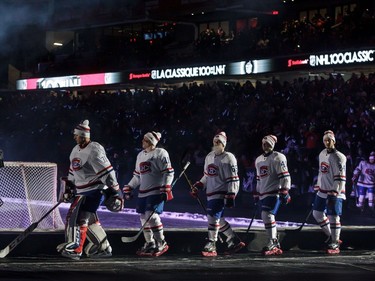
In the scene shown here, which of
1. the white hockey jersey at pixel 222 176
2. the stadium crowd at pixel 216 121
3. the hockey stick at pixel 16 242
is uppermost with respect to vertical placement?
the stadium crowd at pixel 216 121

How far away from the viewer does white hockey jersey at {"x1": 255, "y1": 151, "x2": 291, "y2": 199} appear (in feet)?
44.9

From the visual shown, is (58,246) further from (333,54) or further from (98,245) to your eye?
(333,54)

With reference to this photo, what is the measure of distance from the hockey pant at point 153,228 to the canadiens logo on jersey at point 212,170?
1.13 meters

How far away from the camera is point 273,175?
13.8 m

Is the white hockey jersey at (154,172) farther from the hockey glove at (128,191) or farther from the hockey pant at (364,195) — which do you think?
the hockey pant at (364,195)

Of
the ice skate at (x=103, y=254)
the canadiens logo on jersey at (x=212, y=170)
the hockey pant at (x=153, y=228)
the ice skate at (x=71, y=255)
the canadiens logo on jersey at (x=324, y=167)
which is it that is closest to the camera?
the ice skate at (x=71, y=255)

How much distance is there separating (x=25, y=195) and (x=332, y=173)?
527 cm

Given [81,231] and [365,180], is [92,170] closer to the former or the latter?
[81,231]

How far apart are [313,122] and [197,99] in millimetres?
7162

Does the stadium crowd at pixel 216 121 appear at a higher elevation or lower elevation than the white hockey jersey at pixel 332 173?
higher

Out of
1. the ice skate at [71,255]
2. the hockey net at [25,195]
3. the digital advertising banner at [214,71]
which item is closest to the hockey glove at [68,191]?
the ice skate at [71,255]

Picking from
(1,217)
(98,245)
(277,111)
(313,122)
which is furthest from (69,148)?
(98,245)

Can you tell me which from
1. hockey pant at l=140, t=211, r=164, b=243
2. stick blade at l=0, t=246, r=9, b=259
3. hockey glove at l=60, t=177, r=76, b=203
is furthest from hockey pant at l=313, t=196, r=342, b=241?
stick blade at l=0, t=246, r=9, b=259

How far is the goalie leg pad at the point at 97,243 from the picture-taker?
12.2 metres
